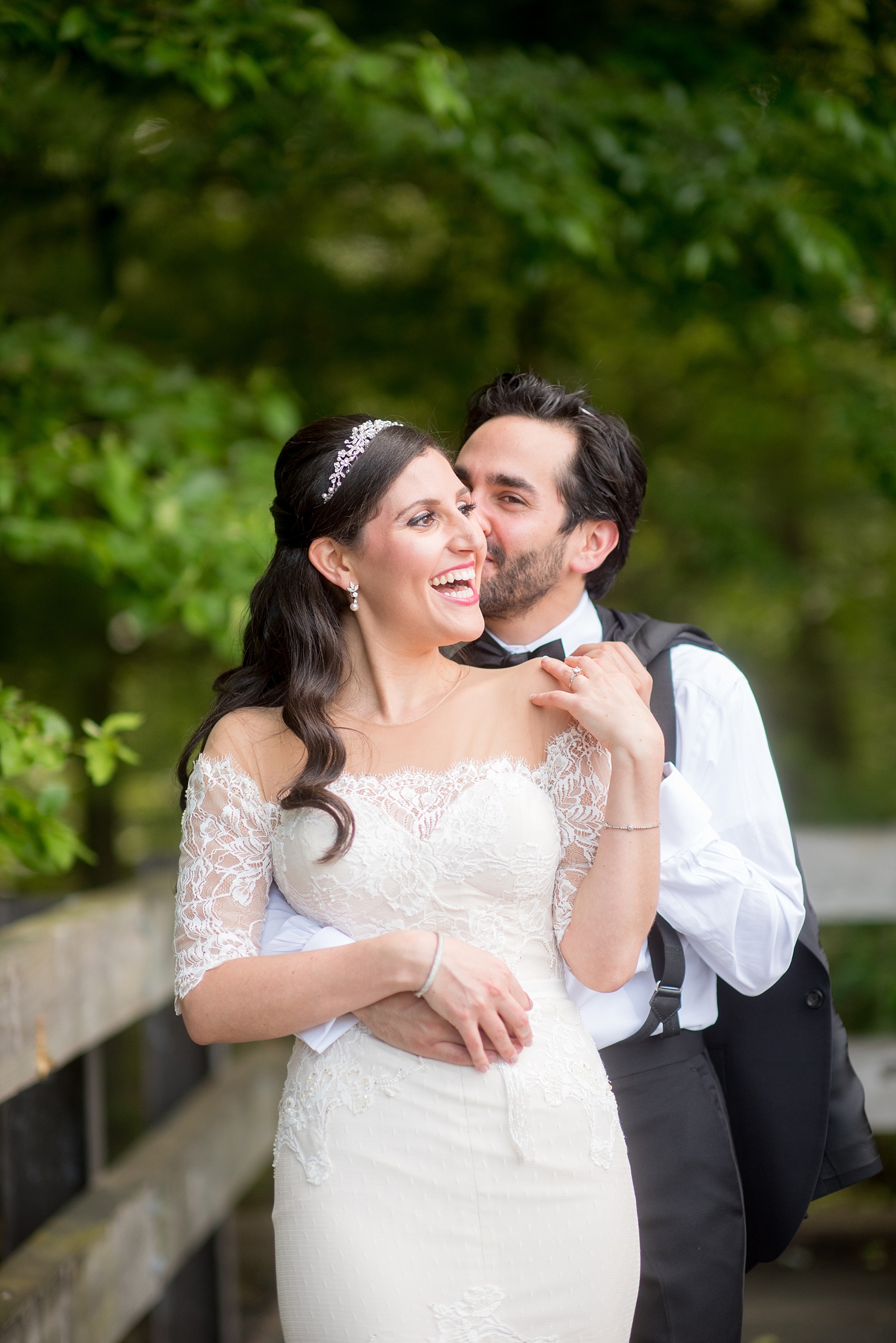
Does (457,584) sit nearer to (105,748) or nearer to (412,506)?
(412,506)

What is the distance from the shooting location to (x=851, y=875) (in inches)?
155

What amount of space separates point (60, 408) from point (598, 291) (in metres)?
3.47

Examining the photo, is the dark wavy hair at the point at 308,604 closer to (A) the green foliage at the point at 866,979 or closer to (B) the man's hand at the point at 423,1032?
(B) the man's hand at the point at 423,1032

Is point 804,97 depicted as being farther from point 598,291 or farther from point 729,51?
point 598,291

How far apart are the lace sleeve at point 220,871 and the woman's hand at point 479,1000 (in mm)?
375

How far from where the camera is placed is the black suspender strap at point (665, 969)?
2.31 metres

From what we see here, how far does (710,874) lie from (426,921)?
55 cm

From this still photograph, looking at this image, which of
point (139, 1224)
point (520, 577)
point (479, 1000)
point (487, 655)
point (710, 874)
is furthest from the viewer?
point (139, 1224)

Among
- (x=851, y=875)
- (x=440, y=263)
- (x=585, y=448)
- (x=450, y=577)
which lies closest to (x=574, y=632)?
(x=585, y=448)

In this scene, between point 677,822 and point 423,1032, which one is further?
point 677,822

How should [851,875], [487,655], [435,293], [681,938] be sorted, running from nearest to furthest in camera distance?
1. [681,938]
2. [487,655]
3. [851,875]
4. [435,293]

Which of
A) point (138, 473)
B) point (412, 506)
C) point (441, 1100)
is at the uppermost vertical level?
point (412, 506)

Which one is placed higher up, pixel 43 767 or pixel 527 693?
pixel 527 693

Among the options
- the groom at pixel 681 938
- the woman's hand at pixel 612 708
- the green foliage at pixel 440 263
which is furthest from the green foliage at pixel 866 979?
the woman's hand at pixel 612 708
